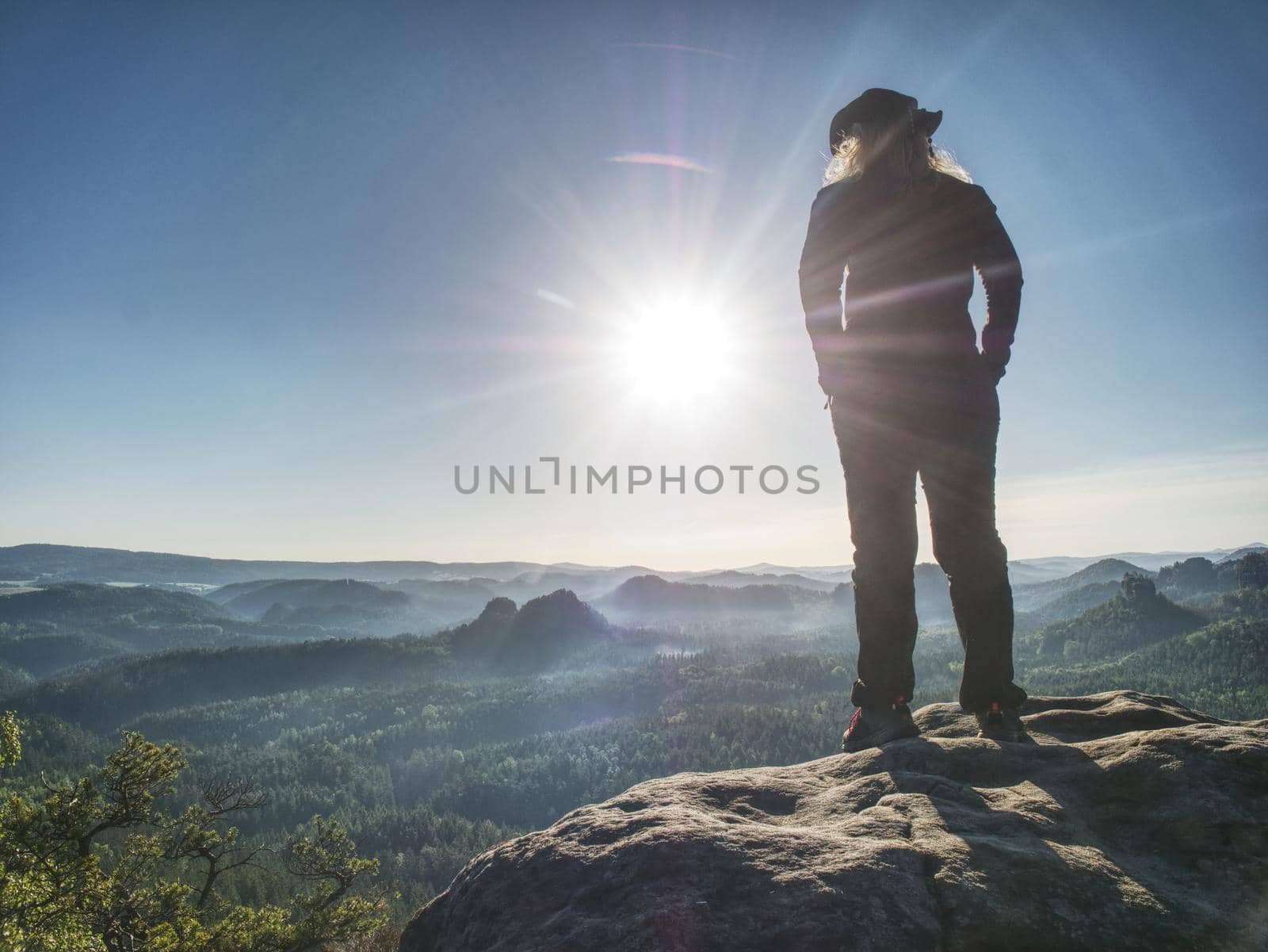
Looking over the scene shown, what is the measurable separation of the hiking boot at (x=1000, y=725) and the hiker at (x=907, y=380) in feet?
0.12

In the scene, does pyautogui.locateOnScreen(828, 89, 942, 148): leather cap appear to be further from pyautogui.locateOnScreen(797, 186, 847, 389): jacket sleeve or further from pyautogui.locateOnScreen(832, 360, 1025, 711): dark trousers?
pyautogui.locateOnScreen(832, 360, 1025, 711): dark trousers

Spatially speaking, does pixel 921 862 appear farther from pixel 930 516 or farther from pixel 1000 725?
pixel 930 516

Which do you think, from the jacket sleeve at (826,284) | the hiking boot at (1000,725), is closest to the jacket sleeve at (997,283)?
the jacket sleeve at (826,284)

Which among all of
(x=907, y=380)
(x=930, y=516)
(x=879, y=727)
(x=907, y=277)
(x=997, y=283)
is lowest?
(x=879, y=727)

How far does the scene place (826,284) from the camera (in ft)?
23.2

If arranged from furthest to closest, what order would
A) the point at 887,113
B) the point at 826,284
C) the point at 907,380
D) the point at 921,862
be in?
1. the point at 826,284
2. the point at 887,113
3. the point at 907,380
4. the point at 921,862

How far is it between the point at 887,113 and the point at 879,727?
21.7 feet

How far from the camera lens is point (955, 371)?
637cm

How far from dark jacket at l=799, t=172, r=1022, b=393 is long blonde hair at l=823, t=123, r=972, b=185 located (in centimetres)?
17

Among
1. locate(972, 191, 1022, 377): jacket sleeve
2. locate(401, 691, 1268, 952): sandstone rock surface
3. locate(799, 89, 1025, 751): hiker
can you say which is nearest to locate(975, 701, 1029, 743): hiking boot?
locate(799, 89, 1025, 751): hiker

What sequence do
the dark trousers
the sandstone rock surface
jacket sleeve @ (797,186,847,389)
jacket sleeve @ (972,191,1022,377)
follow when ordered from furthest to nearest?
jacket sleeve @ (797,186,847,389), jacket sleeve @ (972,191,1022,377), the dark trousers, the sandstone rock surface

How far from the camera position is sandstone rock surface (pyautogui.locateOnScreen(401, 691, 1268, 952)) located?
285 cm

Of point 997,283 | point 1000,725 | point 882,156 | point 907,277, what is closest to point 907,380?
point 907,277

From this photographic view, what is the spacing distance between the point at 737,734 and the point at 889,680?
648 feet
